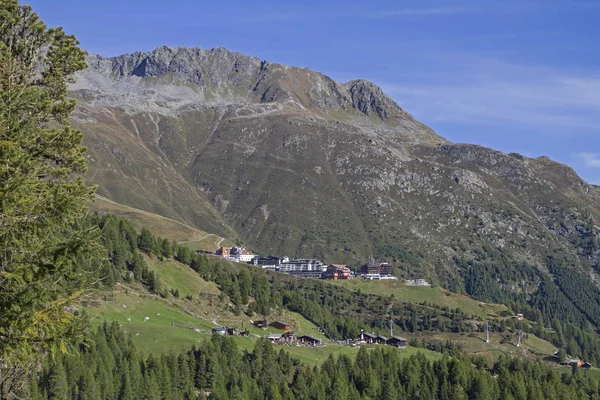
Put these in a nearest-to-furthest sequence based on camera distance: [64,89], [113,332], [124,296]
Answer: [64,89] → [113,332] → [124,296]

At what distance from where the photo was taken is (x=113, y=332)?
12800cm

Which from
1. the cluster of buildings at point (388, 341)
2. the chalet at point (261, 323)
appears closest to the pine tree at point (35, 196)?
the chalet at point (261, 323)

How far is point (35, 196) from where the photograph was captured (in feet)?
81.9

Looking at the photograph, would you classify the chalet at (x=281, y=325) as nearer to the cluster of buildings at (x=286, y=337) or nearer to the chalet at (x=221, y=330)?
the cluster of buildings at (x=286, y=337)

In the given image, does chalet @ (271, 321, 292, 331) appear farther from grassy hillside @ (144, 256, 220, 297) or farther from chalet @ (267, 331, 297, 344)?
grassy hillside @ (144, 256, 220, 297)

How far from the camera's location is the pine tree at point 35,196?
2378 cm

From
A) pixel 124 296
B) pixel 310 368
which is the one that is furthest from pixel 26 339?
pixel 124 296

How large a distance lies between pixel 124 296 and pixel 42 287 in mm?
141170

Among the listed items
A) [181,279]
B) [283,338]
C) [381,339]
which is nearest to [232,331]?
[283,338]

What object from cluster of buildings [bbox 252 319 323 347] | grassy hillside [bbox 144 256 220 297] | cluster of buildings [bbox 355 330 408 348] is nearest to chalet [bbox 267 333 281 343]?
cluster of buildings [bbox 252 319 323 347]

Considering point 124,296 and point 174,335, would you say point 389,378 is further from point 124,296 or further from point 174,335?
point 124,296

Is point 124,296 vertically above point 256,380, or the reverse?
point 124,296

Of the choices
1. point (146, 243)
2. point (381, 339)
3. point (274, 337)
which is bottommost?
point (381, 339)

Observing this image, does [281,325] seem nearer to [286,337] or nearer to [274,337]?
[286,337]
